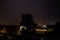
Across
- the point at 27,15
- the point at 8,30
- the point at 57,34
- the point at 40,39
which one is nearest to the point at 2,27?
the point at 8,30

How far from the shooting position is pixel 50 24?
10.3 feet

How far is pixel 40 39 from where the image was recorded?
2.47m

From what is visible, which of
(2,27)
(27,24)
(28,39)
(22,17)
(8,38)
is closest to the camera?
(28,39)

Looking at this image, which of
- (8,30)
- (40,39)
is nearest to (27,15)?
(8,30)

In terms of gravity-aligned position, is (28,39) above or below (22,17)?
below

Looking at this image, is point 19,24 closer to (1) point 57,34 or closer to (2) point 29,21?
(2) point 29,21

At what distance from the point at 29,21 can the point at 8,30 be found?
0.71 m

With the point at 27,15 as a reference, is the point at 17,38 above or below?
below

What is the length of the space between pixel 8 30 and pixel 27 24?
2.24 feet

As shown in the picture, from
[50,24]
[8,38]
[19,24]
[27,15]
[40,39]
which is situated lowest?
[40,39]

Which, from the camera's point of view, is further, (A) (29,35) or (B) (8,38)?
(B) (8,38)

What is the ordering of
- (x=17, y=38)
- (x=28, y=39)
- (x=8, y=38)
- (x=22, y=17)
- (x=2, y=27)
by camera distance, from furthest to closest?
1. (x=2, y=27)
2. (x=22, y=17)
3. (x=8, y=38)
4. (x=17, y=38)
5. (x=28, y=39)

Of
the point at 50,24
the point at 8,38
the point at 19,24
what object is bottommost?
the point at 8,38

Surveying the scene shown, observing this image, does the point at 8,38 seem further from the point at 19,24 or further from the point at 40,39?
the point at 40,39
